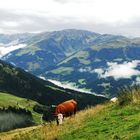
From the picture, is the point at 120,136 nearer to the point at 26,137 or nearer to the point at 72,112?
the point at 26,137

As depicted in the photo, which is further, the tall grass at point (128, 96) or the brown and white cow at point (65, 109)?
the brown and white cow at point (65, 109)

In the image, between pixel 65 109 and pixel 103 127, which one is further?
pixel 65 109

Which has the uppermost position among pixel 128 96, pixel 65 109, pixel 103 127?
pixel 128 96

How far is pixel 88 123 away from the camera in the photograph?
2525 cm

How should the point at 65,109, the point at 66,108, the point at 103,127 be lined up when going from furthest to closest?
the point at 66,108 < the point at 65,109 < the point at 103,127

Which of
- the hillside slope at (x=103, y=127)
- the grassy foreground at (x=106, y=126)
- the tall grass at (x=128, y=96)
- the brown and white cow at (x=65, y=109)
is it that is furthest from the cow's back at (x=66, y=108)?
the tall grass at (x=128, y=96)

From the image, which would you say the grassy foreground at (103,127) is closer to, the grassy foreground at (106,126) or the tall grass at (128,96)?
the grassy foreground at (106,126)

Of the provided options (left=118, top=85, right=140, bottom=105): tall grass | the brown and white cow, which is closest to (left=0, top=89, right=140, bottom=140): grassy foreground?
(left=118, top=85, right=140, bottom=105): tall grass

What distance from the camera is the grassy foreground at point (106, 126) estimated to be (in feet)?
65.9

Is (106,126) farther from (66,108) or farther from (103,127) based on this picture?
(66,108)

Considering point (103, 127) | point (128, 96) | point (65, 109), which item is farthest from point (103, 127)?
point (65, 109)

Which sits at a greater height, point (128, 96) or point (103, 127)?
point (128, 96)

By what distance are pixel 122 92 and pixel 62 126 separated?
225 inches

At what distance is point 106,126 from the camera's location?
Answer: 22891mm
